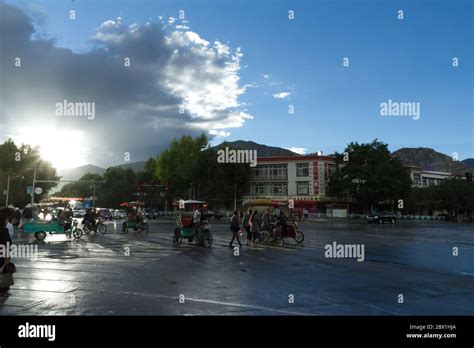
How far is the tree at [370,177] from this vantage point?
73562 millimetres

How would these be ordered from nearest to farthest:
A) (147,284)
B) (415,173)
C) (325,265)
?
1. (147,284)
2. (325,265)
3. (415,173)

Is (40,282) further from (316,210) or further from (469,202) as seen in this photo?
(469,202)

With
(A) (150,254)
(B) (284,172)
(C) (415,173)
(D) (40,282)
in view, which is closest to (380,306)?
(D) (40,282)

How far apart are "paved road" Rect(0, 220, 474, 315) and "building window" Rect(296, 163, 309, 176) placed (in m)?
64.4

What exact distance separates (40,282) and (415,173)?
4079 inches

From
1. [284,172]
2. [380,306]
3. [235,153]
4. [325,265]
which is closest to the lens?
[380,306]

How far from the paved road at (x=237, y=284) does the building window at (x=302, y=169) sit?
64394mm

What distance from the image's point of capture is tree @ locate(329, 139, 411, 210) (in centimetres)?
7356

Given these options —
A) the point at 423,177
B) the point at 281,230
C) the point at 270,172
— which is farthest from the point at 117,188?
the point at 281,230

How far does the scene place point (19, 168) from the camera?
258 ft

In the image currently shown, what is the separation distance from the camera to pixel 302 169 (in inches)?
3228

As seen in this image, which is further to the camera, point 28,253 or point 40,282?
point 28,253
